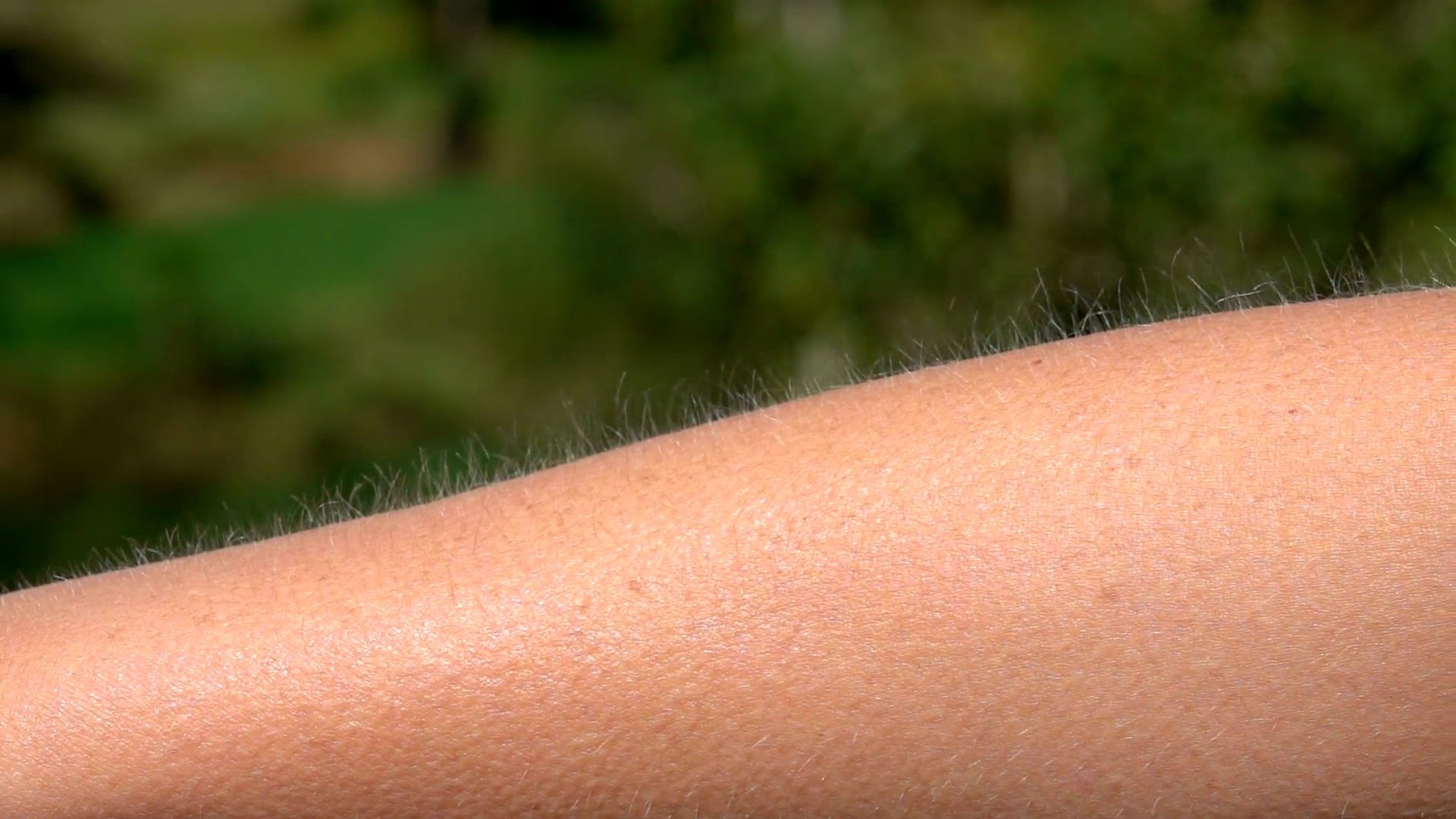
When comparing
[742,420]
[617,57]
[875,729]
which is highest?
[742,420]

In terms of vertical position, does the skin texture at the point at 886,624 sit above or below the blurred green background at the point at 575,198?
above

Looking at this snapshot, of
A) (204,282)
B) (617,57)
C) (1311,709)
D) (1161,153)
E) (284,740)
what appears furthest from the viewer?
(204,282)

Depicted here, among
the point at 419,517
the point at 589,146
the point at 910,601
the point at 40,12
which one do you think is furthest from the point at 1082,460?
the point at 40,12

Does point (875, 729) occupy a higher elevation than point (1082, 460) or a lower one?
lower

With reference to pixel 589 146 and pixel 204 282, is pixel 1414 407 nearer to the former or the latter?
pixel 589 146

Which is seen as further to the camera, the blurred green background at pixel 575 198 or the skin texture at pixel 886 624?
the blurred green background at pixel 575 198
